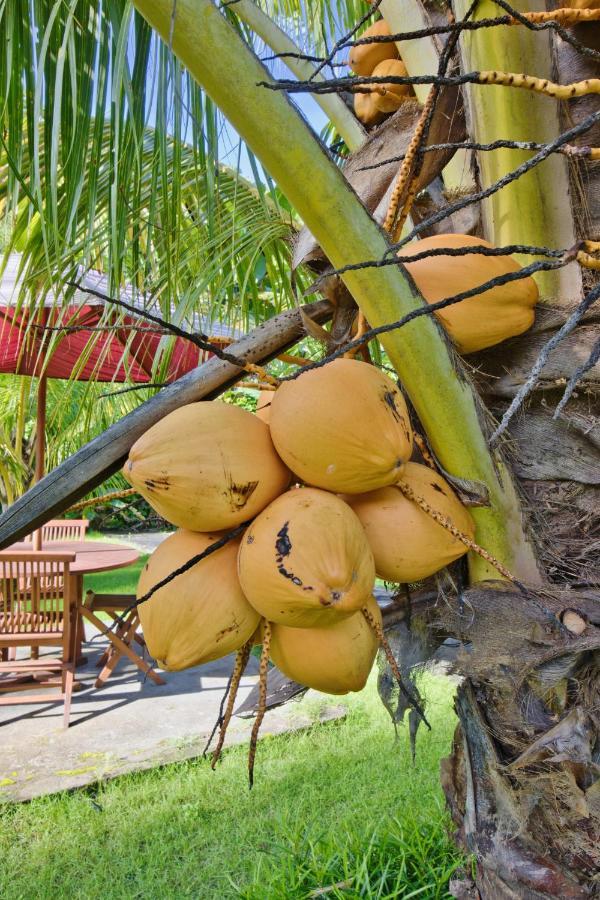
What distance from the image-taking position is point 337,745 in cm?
405

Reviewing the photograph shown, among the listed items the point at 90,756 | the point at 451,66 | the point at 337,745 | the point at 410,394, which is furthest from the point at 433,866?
the point at 451,66

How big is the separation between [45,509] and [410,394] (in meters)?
0.52

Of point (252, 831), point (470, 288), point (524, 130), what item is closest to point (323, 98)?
point (524, 130)

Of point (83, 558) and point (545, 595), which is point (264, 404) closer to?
point (545, 595)

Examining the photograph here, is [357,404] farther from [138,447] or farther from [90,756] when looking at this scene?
[90,756]

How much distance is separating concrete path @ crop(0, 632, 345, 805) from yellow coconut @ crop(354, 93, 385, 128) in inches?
130

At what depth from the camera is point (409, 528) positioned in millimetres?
904

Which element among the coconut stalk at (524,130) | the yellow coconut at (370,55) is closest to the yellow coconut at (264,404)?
the coconut stalk at (524,130)

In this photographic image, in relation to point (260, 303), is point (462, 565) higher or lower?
lower

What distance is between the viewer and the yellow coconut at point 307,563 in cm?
79

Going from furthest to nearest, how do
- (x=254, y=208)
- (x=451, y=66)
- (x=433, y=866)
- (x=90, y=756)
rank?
(x=90, y=756), (x=254, y=208), (x=433, y=866), (x=451, y=66)

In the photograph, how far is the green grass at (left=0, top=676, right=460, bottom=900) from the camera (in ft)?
8.55

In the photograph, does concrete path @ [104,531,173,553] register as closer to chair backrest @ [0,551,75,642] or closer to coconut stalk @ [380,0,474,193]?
chair backrest @ [0,551,75,642]

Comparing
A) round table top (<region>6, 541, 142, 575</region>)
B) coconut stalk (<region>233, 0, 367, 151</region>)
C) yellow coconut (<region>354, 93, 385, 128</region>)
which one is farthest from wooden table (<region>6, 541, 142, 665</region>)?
yellow coconut (<region>354, 93, 385, 128</region>)
